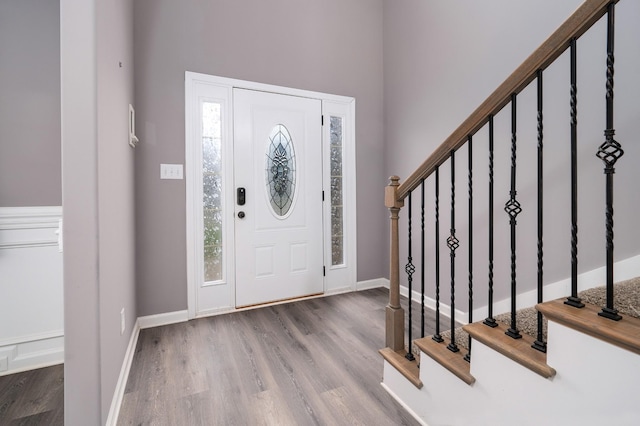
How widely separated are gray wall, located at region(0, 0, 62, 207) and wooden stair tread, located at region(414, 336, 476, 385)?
2415 mm

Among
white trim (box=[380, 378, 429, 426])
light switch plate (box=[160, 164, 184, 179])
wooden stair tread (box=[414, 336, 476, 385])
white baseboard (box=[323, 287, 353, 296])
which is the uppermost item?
light switch plate (box=[160, 164, 184, 179])

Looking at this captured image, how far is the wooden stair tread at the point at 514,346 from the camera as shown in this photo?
0.98m

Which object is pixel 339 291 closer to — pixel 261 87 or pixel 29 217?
pixel 261 87

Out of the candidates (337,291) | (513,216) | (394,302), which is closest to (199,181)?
(337,291)

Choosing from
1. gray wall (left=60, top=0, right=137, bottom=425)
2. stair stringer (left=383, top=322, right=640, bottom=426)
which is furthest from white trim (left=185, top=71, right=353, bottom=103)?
stair stringer (left=383, top=322, right=640, bottom=426)

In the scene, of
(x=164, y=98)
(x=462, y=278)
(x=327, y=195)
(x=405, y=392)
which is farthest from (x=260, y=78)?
(x=405, y=392)

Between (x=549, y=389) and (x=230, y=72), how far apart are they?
3.04 m

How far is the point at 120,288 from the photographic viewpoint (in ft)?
5.88

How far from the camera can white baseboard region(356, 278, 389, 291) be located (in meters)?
3.46

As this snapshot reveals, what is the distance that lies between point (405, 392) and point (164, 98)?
9.09ft

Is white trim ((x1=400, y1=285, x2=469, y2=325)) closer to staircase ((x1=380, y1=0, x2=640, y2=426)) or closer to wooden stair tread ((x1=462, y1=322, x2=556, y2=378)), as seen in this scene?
staircase ((x1=380, y1=0, x2=640, y2=426))

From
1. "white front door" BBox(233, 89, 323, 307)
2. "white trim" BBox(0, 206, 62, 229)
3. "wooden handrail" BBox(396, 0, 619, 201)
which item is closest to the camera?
"wooden handrail" BBox(396, 0, 619, 201)

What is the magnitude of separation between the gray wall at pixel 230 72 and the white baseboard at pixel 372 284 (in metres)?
0.07

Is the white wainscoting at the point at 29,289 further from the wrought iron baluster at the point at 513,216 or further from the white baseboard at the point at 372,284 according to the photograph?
the white baseboard at the point at 372,284
